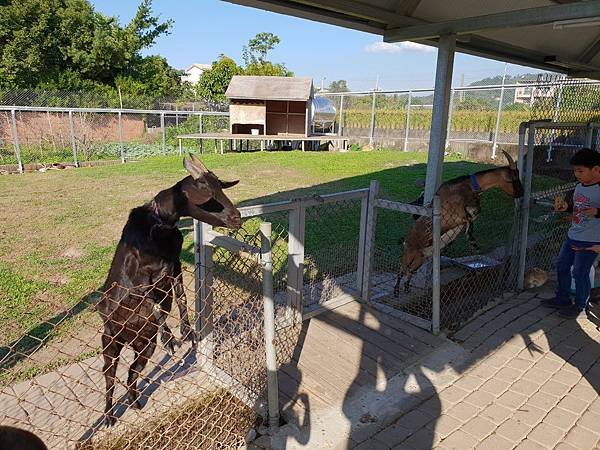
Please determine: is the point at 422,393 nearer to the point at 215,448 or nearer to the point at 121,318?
the point at 215,448

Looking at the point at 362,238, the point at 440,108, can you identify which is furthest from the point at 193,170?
the point at 440,108

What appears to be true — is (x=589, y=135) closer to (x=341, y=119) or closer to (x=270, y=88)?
(x=270, y=88)

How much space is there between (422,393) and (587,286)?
92.0 inches

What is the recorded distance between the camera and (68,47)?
25.1 m

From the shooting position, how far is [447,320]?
14.0ft

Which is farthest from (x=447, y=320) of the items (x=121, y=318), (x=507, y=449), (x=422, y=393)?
(x=121, y=318)

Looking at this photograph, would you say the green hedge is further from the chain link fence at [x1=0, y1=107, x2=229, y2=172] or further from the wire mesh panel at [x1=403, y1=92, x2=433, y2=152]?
the chain link fence at [x1=0, y1=107, x2=229, y2=172]

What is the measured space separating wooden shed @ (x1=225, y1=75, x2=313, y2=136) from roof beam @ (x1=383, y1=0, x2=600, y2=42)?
50.9 ft

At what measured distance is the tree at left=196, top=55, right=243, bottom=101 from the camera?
34.0m

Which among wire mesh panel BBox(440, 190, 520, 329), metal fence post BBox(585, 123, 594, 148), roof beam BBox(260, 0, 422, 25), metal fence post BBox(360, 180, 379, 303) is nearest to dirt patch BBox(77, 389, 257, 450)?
metal fence post BBox(360, 180, 379, 303)

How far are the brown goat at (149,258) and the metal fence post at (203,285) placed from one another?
15cm

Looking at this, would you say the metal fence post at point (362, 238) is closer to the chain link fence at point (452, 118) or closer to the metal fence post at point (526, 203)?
the metal fence post at point (526, 203)

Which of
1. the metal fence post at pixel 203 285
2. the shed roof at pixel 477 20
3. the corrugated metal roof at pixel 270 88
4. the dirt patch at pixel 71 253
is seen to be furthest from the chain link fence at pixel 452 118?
the metal fence post at pixel 203 285

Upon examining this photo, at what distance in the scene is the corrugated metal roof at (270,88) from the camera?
1984 centimetres
